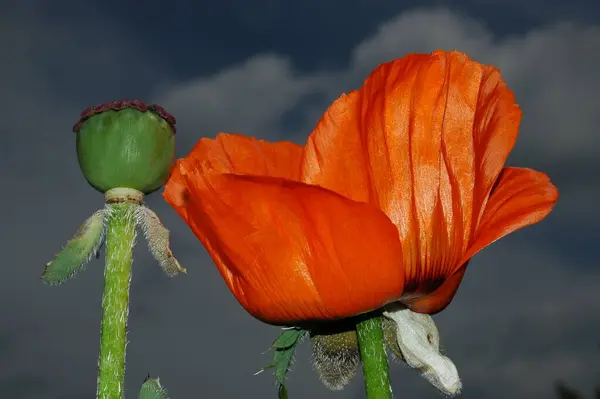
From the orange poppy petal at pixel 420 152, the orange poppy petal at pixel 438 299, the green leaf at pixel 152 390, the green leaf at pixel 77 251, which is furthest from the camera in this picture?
the green leaf at pixel 77 251

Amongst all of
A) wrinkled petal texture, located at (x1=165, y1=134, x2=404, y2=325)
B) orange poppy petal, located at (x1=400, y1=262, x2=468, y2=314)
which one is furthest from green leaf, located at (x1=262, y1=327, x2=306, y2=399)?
orange poppy petal, located at (x1=400, y1=262, x2=468, y2=314)

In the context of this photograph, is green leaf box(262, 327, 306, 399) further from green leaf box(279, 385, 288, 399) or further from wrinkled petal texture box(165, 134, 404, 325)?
wrinkled petal texture box(165, 134, 404, 325)

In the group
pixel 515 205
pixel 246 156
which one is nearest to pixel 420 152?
pixel 515 205

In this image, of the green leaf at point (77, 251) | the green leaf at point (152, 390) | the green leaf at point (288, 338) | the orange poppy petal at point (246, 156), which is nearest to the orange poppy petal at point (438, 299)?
the green leaf at point (288, 338)

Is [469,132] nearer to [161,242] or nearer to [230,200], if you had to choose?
[230,200]

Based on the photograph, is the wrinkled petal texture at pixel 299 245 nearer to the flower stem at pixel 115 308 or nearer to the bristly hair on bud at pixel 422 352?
the bristly hair on bud at pixel 422 352

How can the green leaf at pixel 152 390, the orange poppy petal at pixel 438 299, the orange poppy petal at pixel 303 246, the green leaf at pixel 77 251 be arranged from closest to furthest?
the orange poppy petal at pixel 303 246 → the orange poppy petal at pixel 438 299 → the green leaf at pixel 152 390 → the green leaf at pixel 77 251
